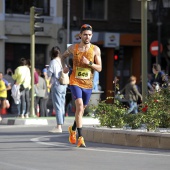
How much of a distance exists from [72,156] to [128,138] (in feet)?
6.19

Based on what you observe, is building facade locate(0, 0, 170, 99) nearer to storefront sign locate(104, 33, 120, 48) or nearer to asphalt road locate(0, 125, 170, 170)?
storefront sign locate(104, 33, 120, 48)

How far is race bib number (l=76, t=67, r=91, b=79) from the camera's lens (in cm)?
1287

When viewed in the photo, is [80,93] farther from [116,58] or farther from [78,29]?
[116,58]

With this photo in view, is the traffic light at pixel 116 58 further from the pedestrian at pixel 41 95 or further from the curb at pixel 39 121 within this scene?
the curb at pixel 39 121

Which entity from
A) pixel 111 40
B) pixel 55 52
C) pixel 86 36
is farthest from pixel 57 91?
pixel 111 40

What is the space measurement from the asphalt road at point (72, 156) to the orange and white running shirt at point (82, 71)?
1.05m

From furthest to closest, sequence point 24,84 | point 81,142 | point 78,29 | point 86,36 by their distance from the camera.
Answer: point 78,29
point 24,84
point 86,36
point 81,142

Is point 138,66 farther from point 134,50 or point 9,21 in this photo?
point 9,21

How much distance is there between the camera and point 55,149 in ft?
41.5

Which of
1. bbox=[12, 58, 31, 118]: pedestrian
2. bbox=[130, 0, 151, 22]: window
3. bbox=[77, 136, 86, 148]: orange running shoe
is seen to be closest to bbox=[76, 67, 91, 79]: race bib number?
bbox=[77, 136, 86, 148]: orange running shoe

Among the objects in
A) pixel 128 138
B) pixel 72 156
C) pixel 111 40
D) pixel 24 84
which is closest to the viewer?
pixel 72 156

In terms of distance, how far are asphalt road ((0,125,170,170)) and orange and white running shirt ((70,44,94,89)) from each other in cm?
105

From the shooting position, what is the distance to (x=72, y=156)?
37.7 feet

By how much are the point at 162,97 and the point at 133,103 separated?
1255 cm
